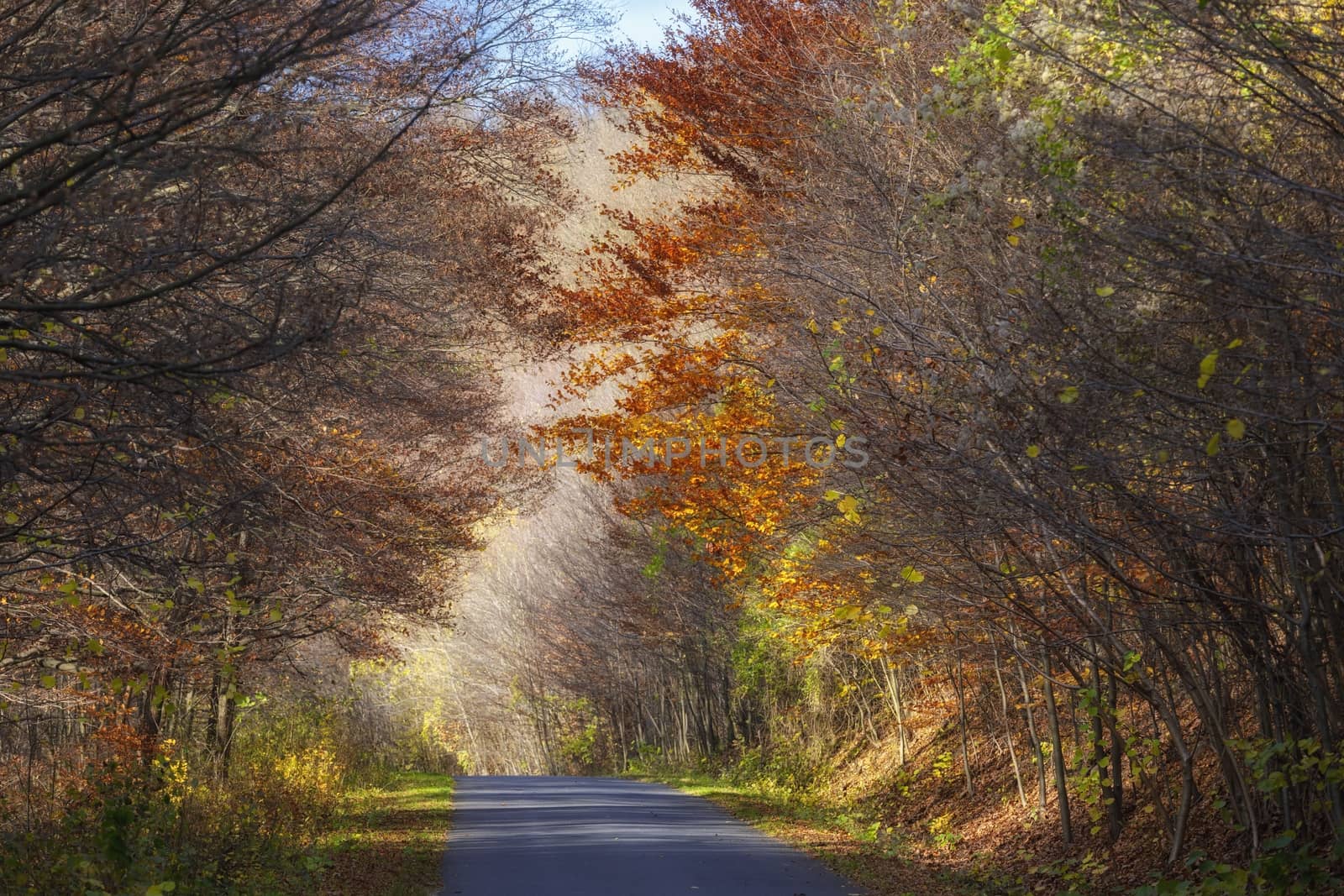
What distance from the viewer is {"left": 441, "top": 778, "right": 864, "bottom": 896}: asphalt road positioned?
11539 mm

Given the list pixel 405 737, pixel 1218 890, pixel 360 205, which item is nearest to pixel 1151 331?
pixel 1218 890

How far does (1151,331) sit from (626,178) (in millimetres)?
14914

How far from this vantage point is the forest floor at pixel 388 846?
11.7 meters

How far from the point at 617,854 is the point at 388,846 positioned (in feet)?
9.08

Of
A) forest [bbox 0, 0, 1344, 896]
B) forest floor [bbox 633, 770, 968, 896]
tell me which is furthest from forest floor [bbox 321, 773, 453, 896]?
forest floor [bbox 633, 770, 968, 896]

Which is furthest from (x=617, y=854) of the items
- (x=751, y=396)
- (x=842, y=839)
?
(x=751, y=396)

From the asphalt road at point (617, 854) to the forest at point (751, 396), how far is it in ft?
2.43

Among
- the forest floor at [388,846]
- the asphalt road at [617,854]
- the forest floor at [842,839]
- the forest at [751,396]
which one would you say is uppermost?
the forest at [751,396]

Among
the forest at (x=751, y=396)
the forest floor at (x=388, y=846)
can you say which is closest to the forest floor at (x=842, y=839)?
the forest at (x=751, y=396)

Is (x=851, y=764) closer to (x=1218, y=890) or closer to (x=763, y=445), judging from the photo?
(x=763, y=445)

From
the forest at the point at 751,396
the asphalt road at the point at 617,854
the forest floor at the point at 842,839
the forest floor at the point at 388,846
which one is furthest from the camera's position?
the forest floor at the point at 842,839

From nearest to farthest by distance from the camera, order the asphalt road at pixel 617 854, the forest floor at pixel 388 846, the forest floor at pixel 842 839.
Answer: the asphalt road at pixel 617 854 → the forest floor at pixel 388 846 → the forest floor at pixel 842 839

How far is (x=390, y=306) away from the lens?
13.8 metres

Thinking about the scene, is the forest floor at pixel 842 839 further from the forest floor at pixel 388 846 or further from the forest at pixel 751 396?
the forest floor at pixel 388 846
